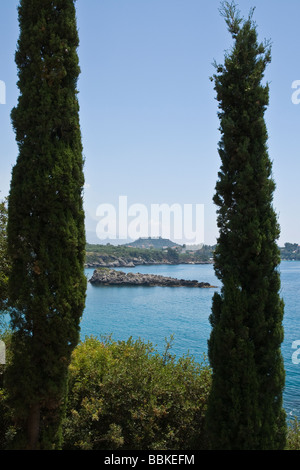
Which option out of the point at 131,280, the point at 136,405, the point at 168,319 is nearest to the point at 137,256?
the point at 131,280

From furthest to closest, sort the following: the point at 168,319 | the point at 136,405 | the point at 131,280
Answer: the point at 131,280 → the point at 168,319 → the point at 136,405

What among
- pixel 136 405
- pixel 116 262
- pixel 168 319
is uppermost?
pixel 136 405

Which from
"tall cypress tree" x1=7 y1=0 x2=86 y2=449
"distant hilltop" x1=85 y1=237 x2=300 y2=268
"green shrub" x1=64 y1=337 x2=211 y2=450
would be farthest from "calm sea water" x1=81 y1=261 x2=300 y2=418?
"distant hilltop" x1=85 y1=237 x2=300 y2=268

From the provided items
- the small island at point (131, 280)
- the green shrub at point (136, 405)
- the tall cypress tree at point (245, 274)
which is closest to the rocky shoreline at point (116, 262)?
the small island at point (131, 280)

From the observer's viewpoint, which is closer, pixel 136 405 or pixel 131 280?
pixel 136 405

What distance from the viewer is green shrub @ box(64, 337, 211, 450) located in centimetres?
615

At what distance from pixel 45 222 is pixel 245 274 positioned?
11.2 feet

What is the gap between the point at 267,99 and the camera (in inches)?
243

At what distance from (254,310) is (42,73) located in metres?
5.28

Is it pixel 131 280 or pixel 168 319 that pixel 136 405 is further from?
pixel 131 280

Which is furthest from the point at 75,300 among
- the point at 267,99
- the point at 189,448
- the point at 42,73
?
the point at 267,99

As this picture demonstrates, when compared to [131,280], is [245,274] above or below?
above

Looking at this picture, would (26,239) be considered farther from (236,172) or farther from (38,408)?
(236,172)

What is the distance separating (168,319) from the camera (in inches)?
1406
